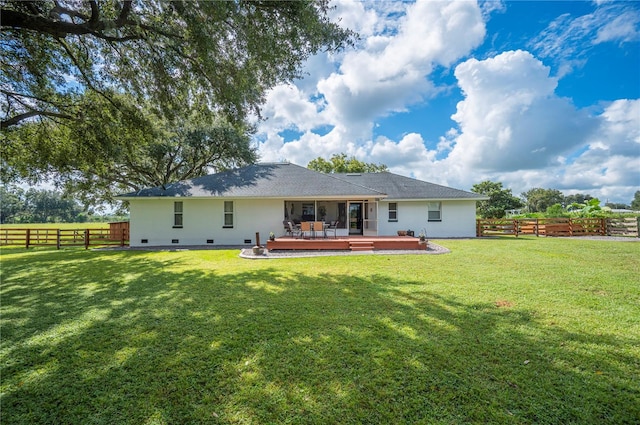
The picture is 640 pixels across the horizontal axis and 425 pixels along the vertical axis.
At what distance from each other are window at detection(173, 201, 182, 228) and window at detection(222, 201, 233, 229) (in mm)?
2617

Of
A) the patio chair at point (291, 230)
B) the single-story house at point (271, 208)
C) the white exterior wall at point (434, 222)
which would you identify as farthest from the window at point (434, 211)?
the patio chair at point (291, 230)

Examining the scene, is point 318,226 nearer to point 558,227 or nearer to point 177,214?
point 177,214

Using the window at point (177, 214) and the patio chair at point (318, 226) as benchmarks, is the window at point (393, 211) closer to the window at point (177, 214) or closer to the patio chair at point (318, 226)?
the patio chair at point (318, 226)

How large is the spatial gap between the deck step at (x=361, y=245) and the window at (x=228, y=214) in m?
7.23

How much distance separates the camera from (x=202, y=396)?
105 inches

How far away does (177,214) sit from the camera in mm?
15422

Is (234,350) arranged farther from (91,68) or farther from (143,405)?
(91,68)

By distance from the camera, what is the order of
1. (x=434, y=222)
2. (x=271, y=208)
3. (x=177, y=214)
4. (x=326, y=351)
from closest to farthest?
(x=326, y=351) < (x=271, y=208) < (x=177, y=214) < (x=434, y=222)

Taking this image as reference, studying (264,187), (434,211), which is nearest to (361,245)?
(264,187)

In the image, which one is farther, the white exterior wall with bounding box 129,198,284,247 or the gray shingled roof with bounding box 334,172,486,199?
the gray shingled roof with bounding box 334,172,486,199

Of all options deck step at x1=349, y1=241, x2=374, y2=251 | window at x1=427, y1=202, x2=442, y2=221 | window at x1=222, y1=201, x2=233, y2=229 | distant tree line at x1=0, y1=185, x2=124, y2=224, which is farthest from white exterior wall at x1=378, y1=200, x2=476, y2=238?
distant tree line at x1=0, y1=185, x2=124, y2=224

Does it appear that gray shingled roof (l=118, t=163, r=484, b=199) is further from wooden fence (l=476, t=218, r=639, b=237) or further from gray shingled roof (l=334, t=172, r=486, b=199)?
wooden fence (l=476, t=218, r=639, b=237)

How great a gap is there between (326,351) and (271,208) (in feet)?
40.0

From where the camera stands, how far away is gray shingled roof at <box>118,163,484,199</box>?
14.4 m
